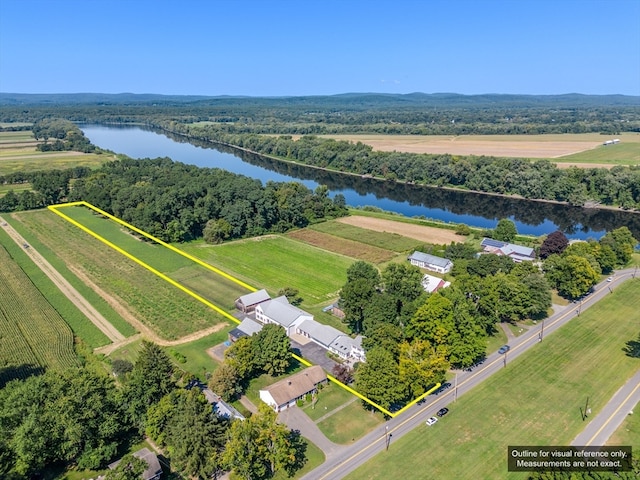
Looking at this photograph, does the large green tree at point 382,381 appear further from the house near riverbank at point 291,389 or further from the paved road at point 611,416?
the paved road at point 611,416

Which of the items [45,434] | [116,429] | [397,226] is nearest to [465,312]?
[116,429]

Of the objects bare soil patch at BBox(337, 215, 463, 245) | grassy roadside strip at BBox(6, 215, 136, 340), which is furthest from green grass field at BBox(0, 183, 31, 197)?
bare soil patch at BBox(337, 215, 463, 245)

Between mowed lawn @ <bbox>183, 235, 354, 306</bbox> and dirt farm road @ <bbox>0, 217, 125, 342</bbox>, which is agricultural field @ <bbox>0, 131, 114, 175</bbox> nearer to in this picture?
dirt farm road @ <bbox>0, 217, 125, 342</bbox>

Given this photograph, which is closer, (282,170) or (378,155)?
(378,155)

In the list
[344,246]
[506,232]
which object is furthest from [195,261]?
[506,232]

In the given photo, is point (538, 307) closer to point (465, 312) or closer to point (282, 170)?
point (465, 312)

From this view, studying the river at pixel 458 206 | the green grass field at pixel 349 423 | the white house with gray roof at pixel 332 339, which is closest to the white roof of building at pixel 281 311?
the white house with gray roof at pixel 332 339
